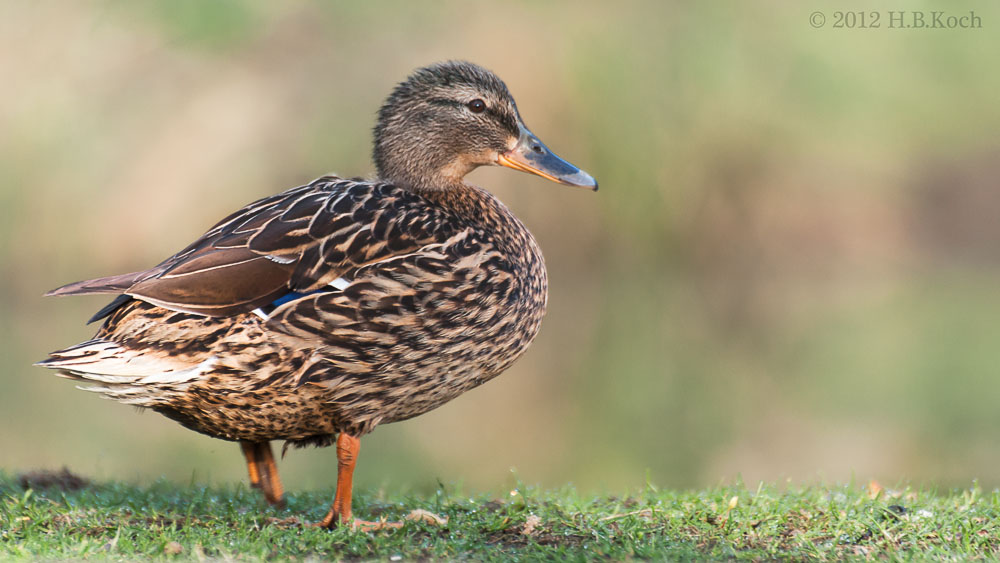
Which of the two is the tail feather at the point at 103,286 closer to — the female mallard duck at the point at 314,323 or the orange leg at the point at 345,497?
the female mallard duck at the point at 314,323

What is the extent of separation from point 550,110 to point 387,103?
15.4 meters

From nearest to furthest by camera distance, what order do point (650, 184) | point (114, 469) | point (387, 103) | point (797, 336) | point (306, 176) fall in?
→ point (387, 103) < point (114, 469) < point (797, 336) < point (306, 176) < point (650, 184)

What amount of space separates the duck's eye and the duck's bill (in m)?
0.28

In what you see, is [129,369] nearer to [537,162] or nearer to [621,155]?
[537,162]

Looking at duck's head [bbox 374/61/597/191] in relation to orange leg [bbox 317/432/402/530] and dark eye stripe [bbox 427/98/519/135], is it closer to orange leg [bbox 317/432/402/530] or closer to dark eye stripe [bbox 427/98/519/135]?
dark eye stripe [bbox 427/98/519/135]

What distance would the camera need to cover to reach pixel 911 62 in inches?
876

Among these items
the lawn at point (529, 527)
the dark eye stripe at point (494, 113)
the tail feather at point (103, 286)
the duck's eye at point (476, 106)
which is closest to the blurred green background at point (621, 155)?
the dark eye stripe at point (494, 113)

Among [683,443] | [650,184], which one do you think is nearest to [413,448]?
[683,443]

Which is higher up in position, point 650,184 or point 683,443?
point 650,184

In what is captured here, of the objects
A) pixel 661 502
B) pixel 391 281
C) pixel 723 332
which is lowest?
pixel 723 332

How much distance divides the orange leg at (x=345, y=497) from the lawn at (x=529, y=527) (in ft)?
0.33

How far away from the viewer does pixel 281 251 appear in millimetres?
5059

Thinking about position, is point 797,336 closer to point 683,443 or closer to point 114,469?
point 683,443

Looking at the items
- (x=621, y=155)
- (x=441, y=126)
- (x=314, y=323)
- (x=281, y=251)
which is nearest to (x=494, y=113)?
(x=441, y=126)
